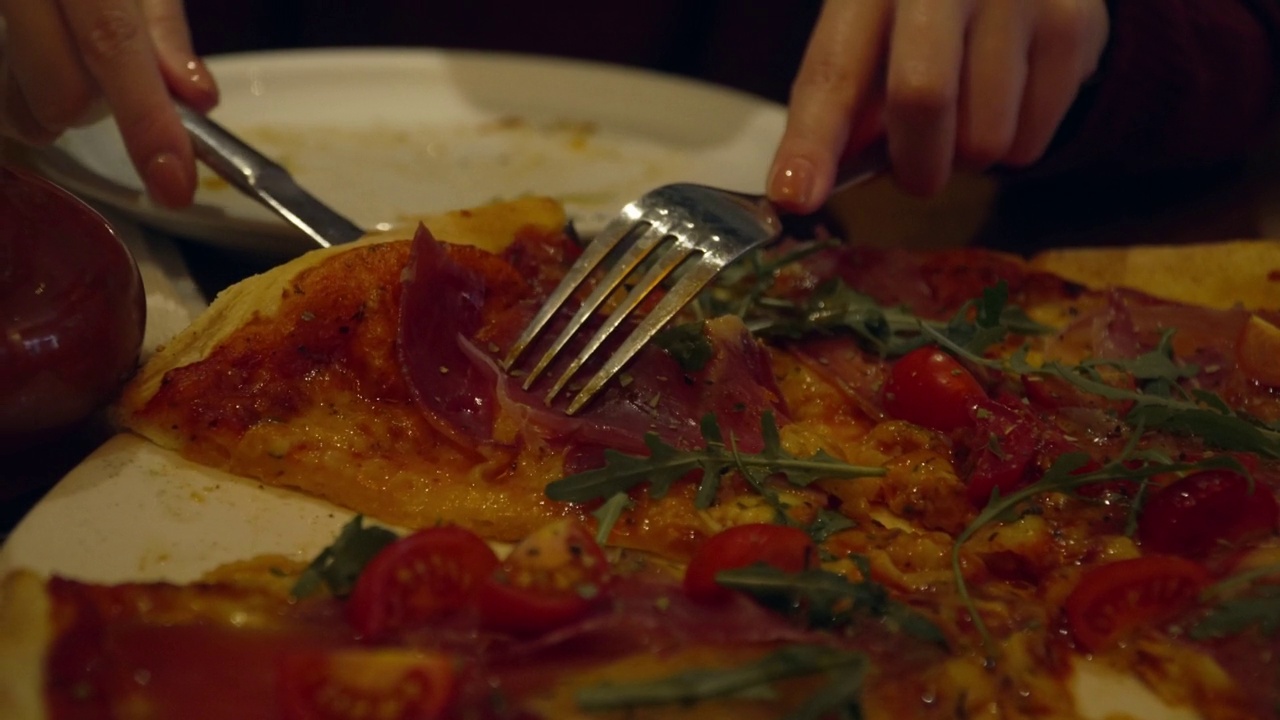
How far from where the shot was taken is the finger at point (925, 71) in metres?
2.31

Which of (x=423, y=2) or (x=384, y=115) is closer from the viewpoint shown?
(x=384, y=115)

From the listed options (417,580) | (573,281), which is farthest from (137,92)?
(417,580)

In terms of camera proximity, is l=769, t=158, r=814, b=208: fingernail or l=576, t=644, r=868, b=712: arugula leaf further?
l=769, t=158, r=814, b=208: fingernail

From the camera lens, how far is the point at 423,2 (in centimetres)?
500

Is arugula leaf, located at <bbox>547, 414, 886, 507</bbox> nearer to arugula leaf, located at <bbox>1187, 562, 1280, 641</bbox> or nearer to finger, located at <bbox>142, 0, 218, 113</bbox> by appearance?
arugula leaf, located at <bbox>1187, 562, 1280, 641</bbox>

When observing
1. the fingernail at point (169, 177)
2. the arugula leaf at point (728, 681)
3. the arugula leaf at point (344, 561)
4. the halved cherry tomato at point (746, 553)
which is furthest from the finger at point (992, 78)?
the fingernail at point (169, 177)

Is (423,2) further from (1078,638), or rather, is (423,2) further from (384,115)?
(1078,638)

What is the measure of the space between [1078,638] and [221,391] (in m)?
1.51

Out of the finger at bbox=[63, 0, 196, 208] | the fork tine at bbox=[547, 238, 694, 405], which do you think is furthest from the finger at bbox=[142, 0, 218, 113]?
the fork tine at bbox=[547, 238, 694, 405]

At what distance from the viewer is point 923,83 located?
2309 mm

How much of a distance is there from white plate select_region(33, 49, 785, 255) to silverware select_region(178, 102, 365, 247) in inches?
18.1

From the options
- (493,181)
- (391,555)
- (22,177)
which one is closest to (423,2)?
(493,181)

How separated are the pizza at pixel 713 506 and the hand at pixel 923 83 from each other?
0.87 feet

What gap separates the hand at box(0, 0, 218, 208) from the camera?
2227mm
